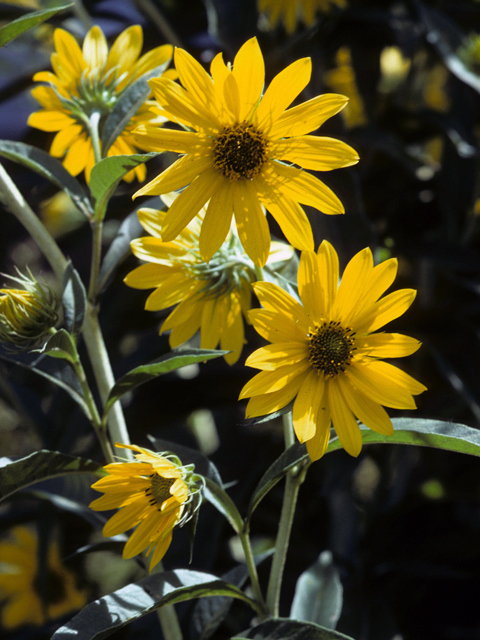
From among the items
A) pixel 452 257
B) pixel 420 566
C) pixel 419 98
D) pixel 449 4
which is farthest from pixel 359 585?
pixel 449 4

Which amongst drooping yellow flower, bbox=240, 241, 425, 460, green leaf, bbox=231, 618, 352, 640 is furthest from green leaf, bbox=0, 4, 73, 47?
green leaf, bbox=231, 618, 352, 640

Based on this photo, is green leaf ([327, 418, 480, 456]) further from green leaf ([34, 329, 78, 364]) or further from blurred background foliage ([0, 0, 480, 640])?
blurred background foliage ([0, 0, 480, 640])

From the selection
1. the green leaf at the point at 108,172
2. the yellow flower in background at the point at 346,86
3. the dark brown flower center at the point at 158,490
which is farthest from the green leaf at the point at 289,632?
the yellow flower in background at the point at 346,86

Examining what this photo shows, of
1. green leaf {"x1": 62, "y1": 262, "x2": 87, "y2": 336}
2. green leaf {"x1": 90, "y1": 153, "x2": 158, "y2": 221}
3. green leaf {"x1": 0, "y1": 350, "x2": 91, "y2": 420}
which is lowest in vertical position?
green leaf {"x1": 0, "y1": 350, "x2": 91, "y2": 420}

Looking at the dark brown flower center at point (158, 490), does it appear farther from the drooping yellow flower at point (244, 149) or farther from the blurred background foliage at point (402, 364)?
the blurred background foliage at point (402, 364)

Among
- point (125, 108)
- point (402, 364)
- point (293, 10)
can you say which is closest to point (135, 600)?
point (125, 108)

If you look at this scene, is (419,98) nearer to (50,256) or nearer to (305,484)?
(305,484)
